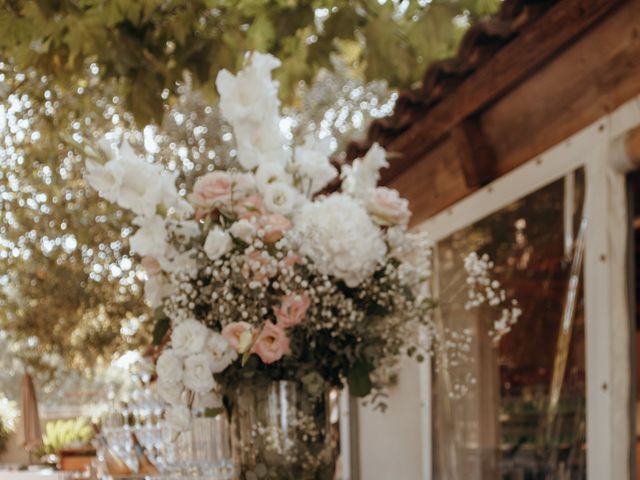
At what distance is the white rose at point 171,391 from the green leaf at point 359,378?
0.28 meters

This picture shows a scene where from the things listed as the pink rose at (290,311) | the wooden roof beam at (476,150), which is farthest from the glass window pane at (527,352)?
the pink rose at (290,311)

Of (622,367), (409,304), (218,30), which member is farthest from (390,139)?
(409,304)

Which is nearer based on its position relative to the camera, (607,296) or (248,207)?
(248,207)

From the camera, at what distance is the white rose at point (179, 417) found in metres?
1.71

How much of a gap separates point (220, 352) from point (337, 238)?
26cm

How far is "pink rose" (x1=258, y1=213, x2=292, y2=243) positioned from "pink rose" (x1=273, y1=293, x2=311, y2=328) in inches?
3.9

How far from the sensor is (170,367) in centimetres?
169

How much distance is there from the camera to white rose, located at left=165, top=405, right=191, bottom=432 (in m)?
1.71

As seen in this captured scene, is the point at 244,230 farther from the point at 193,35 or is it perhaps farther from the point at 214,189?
the point at 193,35

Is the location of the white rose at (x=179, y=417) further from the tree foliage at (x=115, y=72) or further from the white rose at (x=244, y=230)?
the tree foliage at (x=115, y=72)

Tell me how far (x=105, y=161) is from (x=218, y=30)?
2.03 m

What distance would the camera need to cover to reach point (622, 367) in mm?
2994

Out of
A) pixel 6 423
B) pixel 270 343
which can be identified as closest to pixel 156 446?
pixel 270 343

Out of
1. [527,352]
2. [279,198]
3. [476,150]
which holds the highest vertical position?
[476,150]
